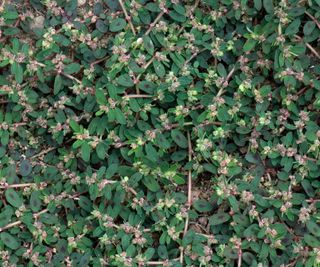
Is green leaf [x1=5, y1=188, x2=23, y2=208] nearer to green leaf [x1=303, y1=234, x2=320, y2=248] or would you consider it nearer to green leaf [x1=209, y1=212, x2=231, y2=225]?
green leaf [x1=209, y1=212, x2=231, y2=225]

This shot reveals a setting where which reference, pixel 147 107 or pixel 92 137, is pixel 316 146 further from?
pixel 92 137

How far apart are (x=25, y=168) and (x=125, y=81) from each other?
1.72 ft

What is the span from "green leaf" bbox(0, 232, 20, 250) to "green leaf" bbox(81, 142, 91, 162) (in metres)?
0.40

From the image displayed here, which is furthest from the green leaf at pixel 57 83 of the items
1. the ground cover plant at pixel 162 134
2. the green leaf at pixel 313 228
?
the green leaf at pixel 313 228

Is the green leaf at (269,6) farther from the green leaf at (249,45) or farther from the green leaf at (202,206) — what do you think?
the green leaf at (202,206)

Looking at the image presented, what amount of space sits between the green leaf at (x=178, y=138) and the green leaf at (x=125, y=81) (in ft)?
0.77

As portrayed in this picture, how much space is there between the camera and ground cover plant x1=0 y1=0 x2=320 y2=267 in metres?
2.09

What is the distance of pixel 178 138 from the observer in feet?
7.14

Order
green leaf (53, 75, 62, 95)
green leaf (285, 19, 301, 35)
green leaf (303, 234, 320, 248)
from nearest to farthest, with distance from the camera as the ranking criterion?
1. green leaf (303, 234, 320, 248)
2. green leaf (285, 19, 301, 35)
3. green leaf (53, 75, 62, 95)

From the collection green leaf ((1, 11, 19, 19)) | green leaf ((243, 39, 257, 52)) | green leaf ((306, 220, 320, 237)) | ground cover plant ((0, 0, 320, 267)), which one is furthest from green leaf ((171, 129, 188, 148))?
green leaf ((1, 11, 19, 19))

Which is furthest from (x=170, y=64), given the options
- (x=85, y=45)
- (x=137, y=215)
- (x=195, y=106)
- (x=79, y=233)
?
(x=79, y=233)

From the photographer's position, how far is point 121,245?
211 centimetres

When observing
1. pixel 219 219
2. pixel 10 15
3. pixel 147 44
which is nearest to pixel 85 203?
pixel 219 219

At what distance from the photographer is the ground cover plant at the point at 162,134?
2.09 m
